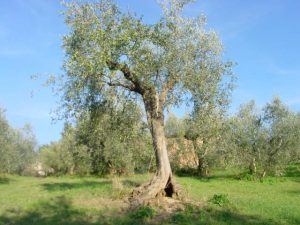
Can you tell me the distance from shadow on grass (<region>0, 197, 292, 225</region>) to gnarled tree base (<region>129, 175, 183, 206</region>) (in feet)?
4.71

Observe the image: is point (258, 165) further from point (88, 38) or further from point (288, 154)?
point (88, 38)

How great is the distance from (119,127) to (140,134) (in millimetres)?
1526

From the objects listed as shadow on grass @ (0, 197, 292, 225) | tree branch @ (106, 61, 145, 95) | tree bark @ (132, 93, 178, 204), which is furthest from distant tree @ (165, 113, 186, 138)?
shadow on grass @ (0, 197, 292, 225)

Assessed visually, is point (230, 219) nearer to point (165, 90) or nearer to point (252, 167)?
point (165, 90)

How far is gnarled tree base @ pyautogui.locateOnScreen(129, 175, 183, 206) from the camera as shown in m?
21.2

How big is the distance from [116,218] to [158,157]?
4.68 meters

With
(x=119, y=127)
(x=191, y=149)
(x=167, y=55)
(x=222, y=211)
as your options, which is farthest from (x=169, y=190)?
(x=191, y=149)

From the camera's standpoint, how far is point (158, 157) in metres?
22.6

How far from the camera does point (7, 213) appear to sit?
21.0 meters

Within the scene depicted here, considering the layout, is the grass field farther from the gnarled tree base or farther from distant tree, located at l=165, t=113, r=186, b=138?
distant tree, located at l=165, t=113, r=186, b=138

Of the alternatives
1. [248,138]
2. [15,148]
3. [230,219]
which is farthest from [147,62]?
[15,148]

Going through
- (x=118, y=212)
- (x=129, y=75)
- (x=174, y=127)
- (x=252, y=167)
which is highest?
(x=174, y=127)

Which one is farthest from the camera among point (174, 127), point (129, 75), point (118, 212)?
point (174, 127)

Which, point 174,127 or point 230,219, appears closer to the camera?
point 230,219
